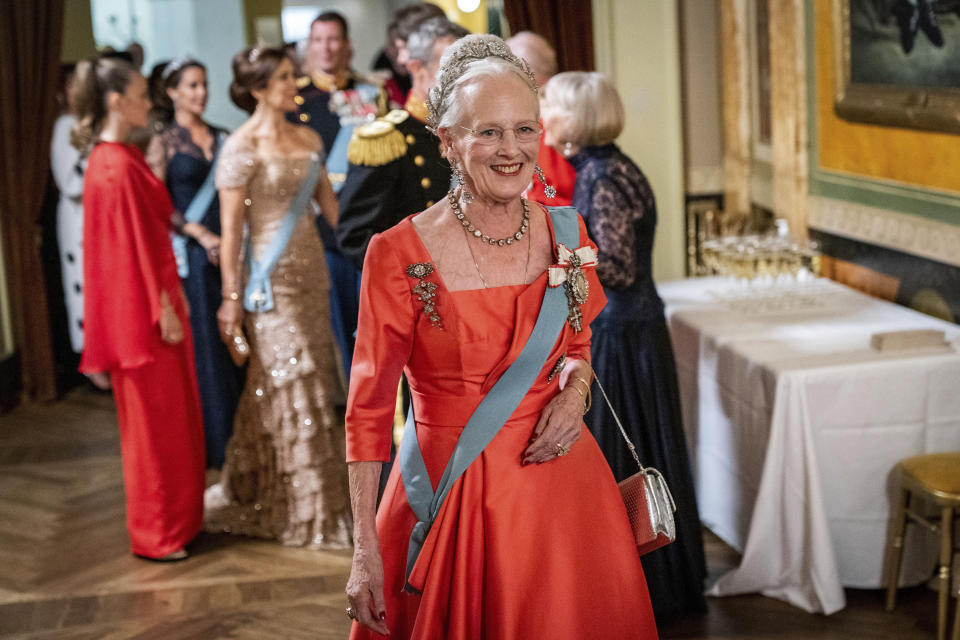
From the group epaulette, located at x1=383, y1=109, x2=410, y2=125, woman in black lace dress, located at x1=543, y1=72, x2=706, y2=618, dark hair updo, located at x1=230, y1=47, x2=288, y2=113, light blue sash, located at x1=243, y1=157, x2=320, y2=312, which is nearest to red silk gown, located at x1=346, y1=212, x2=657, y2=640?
epaulette, located at x1=383, y1=109, x2=410, y2=125

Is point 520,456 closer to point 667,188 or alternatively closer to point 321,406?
point 321,406

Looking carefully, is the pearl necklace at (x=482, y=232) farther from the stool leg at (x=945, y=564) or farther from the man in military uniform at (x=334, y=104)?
the man in military uniform at (x=334, y=104)

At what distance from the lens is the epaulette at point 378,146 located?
124 inches

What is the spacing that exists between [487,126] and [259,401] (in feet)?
9.01

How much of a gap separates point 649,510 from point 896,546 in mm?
1740

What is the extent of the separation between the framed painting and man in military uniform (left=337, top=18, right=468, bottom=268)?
6.02 ft

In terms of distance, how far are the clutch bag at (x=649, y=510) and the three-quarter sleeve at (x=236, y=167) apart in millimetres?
2454

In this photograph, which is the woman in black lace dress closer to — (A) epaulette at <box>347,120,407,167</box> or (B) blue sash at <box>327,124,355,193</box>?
(A) epaulette at <box>347,120,407,167</box>

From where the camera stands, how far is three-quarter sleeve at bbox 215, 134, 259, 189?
13.4ft

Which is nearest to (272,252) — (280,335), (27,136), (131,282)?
(280,335)

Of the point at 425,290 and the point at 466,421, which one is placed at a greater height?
the point at 425,290

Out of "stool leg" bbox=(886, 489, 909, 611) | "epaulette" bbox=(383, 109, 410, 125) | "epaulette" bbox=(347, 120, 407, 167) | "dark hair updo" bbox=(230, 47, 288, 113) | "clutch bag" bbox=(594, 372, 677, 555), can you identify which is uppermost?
"dark hair updo" bbox=(230, 47, 288, 113)

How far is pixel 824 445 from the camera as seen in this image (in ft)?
11.2

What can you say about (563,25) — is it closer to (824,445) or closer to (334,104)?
(334,104)
